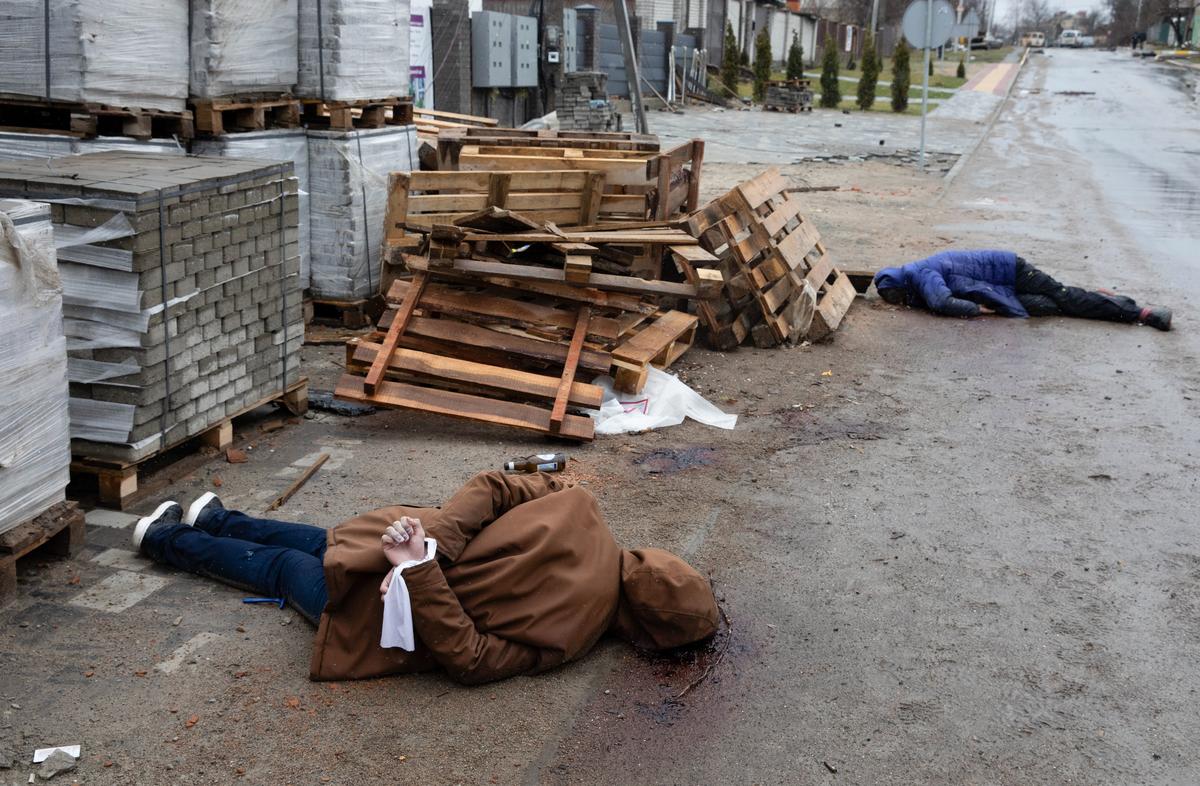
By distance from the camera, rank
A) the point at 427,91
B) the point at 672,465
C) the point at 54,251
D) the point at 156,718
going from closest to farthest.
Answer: the point at 156,718 → the point at 54,251 → the point at 672,465 → the point at 427,91

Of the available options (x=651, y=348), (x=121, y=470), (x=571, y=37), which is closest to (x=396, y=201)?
(x=651, y=348)

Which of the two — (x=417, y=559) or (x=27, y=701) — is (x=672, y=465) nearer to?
(x=417, y=559)

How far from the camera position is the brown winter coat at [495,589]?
407 cm

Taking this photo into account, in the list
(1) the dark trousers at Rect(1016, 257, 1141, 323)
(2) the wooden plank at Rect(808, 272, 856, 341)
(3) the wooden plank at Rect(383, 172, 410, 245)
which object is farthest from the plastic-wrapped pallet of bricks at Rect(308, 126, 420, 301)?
(1) the dark trousers at Rect(1016, 257, 1141, 323)

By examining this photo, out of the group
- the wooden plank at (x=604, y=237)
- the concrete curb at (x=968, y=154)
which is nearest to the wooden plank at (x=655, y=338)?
the wooden plank at (x=604, y=237)

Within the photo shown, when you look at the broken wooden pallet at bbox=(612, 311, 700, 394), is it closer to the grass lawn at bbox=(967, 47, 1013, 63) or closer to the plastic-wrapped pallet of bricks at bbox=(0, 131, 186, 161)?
the plastic-wrapped pallet of bricks at bbox=(0, 131, 186, 161)

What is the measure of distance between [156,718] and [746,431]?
172 inches

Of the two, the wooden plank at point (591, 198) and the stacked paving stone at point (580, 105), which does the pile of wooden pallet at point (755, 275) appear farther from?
the stacked paving stone at point (580, 105)

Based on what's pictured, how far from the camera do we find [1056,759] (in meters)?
3.97

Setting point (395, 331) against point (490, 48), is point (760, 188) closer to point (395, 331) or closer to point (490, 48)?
point (395, 331)

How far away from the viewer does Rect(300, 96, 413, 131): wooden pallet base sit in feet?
27.9

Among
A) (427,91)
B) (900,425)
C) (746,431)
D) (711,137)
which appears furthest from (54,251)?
(711,137)

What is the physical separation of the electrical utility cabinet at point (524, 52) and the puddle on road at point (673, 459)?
Answer: 1463 cm

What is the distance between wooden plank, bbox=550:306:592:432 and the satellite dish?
44.8ft
